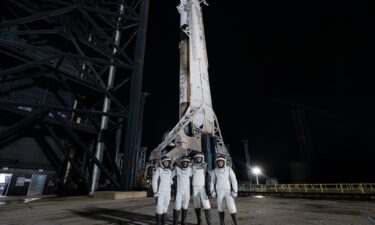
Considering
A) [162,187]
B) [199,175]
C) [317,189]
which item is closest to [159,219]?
[162,187]

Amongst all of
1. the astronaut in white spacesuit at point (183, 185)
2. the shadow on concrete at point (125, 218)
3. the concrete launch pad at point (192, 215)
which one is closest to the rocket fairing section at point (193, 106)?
the concrete launch pad at point (192, 215)

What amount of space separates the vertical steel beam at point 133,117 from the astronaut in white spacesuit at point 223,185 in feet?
26.6

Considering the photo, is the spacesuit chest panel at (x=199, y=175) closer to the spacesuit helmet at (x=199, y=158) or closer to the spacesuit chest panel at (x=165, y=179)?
the spacesuit helmet at (x=199, y=158)

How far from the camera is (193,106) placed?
1958 cm

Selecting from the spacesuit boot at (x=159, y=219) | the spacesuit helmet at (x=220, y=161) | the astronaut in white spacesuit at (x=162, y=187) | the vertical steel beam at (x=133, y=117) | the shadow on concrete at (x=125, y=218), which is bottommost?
the shadow on concrete at (x=125, y=218)

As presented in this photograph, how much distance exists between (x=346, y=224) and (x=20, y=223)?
25.4 ft

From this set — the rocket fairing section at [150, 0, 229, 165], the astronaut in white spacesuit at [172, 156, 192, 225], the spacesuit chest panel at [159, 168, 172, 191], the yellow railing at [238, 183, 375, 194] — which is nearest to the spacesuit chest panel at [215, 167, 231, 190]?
the astronaut in white spacesuit at [172, 156, 192, 225]

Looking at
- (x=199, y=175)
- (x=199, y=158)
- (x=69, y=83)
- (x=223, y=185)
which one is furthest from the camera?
(x=69, y=83)

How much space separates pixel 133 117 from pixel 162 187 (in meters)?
8.52

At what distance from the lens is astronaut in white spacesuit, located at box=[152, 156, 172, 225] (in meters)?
4.91

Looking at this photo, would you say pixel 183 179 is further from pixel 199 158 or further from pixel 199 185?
pixel 199 158

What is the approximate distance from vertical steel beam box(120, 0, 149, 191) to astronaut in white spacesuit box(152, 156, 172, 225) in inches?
293

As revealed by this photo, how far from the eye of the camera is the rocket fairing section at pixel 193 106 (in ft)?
61.1

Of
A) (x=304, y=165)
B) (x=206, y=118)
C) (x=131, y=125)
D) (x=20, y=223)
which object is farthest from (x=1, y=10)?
(x=304, y=165)
